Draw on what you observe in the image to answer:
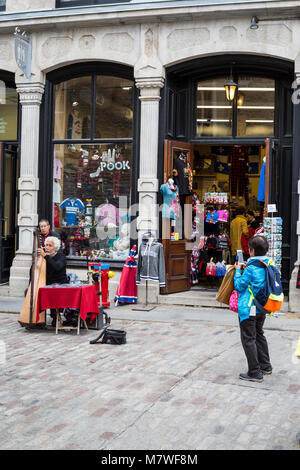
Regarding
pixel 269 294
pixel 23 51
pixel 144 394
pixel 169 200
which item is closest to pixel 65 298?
pixel 144 394

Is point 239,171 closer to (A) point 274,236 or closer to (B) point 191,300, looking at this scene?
(A) point 274,236

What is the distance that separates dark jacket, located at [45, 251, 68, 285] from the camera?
10.0 metres

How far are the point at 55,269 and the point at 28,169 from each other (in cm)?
408

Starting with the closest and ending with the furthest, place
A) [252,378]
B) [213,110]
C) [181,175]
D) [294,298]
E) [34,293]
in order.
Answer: [252,378], [34,293], [294,298], [181,175], [213,110]

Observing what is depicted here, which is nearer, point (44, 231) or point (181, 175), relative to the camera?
point (44, 231)

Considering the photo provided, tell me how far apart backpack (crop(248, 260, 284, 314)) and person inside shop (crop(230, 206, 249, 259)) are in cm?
689

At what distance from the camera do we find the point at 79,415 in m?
5.71

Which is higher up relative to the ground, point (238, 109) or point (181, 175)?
point (238, 109)

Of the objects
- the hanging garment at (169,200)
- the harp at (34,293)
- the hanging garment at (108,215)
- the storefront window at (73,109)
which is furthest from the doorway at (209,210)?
the harp at (34,293)

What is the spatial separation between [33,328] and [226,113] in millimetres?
6199

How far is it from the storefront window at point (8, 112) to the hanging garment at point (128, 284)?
4.40m

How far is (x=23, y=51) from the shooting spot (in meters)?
12.9

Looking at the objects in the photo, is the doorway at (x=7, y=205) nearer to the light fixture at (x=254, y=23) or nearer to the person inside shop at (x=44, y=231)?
the person inside shop at (x=44, y=231)
